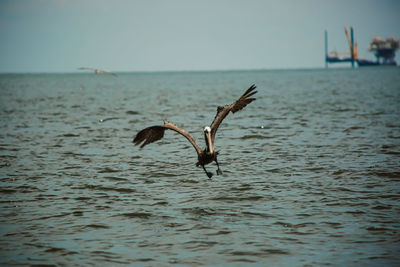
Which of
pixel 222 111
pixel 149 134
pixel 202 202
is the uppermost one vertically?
pixel 222 111

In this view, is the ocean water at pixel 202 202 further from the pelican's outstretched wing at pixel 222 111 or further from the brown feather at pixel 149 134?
the pelican's outstretched wing at pixel 222 111

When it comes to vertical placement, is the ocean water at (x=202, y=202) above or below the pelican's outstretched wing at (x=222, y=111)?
below

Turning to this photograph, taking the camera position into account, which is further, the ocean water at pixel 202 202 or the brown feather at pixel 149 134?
the brown feather at pixel 149 134

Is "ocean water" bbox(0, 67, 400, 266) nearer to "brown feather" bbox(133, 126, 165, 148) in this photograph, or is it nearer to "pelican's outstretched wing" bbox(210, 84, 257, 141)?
"brown feather" bbox(133, 126, 165, 148)

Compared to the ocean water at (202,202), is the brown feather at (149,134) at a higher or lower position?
→ higher

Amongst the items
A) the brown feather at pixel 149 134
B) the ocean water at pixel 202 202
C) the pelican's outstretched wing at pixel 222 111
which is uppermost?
the pelican's outstretched wing at pixel 222 111

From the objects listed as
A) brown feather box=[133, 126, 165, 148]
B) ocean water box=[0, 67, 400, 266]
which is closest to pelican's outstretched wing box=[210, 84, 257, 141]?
brown feather box=[133, 126, 165, 148]

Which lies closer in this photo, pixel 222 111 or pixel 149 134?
pixel 149 134

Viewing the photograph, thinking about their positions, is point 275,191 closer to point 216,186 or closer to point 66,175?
point 216,186

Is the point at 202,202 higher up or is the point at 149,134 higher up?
the point at 149,134

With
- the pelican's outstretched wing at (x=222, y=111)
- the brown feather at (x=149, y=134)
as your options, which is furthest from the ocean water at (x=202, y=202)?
the pelican's outstretched wing at (x=222, y=111)

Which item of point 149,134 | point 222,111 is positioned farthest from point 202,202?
point 222,111

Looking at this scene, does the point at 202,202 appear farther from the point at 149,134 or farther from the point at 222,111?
the point at 222,111

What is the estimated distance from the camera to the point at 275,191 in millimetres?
13133
